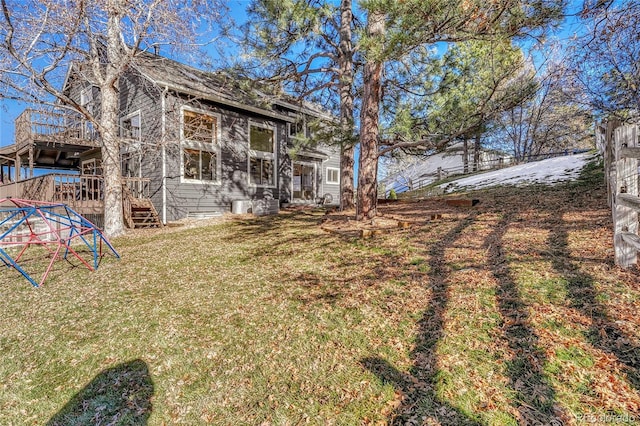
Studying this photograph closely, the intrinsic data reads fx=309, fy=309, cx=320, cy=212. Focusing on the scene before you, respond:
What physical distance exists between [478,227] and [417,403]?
4.57 metres

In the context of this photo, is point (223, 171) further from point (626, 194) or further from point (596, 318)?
point (596, 318)

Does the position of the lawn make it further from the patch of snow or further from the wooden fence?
the patch of snow

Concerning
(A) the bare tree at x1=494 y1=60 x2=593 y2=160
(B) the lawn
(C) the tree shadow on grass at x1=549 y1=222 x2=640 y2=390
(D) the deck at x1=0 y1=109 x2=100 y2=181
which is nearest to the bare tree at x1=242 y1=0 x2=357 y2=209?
(B) the lawn

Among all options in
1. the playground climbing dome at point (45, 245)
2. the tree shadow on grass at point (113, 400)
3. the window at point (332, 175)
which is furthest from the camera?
the window at point (332, 175)

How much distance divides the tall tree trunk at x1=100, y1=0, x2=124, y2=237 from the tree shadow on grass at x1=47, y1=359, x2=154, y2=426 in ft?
22.6

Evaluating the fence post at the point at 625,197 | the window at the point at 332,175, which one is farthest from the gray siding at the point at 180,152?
the fence post at the point at 625,197

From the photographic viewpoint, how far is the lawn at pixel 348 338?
2189mm

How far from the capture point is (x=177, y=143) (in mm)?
9570

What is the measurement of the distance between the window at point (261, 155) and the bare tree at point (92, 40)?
15.8ft

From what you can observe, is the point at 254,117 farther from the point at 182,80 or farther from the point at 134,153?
the point at 134,153

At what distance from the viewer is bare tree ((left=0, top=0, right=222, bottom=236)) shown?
6961mm

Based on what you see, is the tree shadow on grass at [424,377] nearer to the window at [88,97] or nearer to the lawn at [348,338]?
the lawn at [348,338]

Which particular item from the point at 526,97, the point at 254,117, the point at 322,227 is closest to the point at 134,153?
the point at 254,117

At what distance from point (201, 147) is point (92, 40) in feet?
13.8
